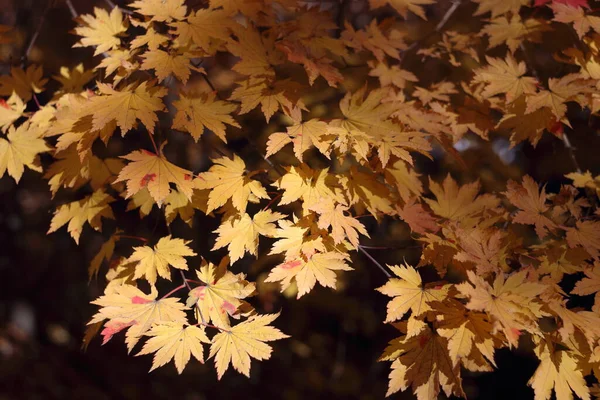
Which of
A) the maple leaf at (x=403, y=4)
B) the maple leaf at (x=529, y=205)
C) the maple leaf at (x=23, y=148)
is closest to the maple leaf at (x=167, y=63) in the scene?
the maple leaf at (x=23, y=148)

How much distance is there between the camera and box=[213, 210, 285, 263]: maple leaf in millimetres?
1825

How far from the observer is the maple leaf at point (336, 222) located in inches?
68.7

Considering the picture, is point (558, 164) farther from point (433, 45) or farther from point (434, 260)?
point (434, 260)

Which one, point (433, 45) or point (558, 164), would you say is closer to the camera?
point (433, 45)

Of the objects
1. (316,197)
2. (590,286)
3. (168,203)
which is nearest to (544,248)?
(590,286)

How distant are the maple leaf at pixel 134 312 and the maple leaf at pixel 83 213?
0.46 m

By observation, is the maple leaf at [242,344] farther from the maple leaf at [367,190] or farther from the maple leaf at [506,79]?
the maple leaf at [506,79]

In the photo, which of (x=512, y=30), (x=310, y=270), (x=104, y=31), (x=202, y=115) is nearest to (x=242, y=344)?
(x=310, y=270)

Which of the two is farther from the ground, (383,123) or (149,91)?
(149,91)

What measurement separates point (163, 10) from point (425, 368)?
1.65 m

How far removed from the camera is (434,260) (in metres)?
1.86

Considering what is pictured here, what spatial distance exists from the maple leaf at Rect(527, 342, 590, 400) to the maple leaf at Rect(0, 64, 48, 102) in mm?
2410

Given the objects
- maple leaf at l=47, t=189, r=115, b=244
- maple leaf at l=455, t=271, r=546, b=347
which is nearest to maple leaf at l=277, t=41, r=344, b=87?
maple leaf at l=455, t=271, r=546, b=347

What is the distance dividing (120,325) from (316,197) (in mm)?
820
